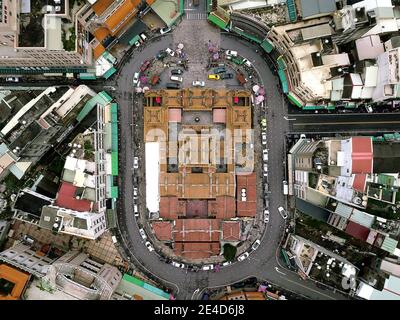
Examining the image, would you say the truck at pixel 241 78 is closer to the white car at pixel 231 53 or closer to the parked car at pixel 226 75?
the parked car at pixel 226 75

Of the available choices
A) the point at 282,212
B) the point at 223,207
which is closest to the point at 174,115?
the point at 223,207

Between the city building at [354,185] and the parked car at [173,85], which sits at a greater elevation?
the parked car at [173,85]

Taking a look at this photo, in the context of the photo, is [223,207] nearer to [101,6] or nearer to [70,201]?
[70,201]

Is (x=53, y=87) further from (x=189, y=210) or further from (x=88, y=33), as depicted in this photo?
(x=189, y=210)

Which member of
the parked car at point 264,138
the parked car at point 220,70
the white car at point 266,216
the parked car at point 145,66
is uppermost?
the parked car at point 145,66

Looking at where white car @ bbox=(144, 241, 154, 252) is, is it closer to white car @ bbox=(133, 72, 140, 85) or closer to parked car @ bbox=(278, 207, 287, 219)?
parked car @ bbox=(278, 207, 287, 219)

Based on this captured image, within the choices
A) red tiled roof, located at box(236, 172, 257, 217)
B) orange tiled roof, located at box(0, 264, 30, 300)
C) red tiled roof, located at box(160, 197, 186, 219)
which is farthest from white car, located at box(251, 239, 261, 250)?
orange tiled roof, located at box(0, 264, 30, 300)

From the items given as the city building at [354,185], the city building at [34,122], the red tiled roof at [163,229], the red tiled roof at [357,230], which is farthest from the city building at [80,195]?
the red tiled roof at [357,230]
